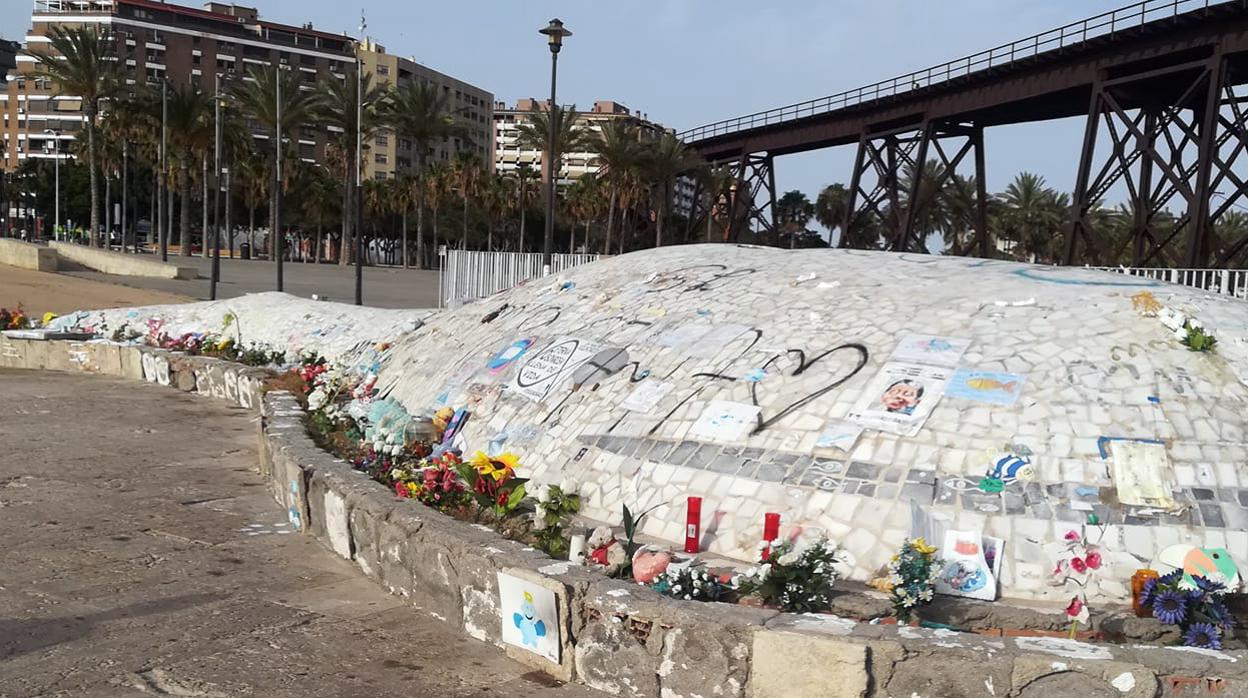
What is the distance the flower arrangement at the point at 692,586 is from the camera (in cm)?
→ 428

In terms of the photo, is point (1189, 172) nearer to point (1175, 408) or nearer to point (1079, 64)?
point (1079, 64)

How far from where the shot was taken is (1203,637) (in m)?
3.96

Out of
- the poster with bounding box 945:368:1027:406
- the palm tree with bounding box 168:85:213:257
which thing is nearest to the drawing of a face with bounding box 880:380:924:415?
the poster with bounding box 945:368:1027:406

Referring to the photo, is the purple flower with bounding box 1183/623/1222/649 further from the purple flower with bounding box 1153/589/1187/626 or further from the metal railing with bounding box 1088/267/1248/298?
the metal railing with bounding box 1088/267/1248/298

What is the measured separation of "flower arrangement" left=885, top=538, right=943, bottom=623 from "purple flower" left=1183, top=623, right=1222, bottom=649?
3.18 ft

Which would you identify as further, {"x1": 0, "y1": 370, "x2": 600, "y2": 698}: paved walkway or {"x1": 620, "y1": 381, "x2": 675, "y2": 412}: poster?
{"x1": 620, "y1": 381, "x2": 675, "y2": 412}: poster

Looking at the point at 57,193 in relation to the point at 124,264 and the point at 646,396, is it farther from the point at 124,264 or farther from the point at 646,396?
the point at 646,396

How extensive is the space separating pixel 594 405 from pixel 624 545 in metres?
1.68

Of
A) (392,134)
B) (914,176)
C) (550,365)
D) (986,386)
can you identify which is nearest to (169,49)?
(392,134)

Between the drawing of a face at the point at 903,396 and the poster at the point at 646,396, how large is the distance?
4.35ft

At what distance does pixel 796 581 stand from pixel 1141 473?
71.5 inches

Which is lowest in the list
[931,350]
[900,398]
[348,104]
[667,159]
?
[900,398]

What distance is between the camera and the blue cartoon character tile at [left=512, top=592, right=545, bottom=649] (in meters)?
4.47

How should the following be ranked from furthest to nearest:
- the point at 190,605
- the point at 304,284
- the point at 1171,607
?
the point at 304,284 < the point at 190,605 < the point at 1171,607
